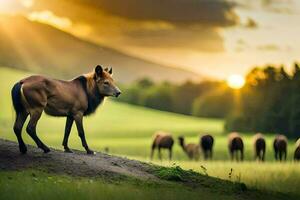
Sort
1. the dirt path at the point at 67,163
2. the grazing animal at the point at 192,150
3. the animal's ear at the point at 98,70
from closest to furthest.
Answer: the dirt path at the point at 67,163
the animal's ear at the point at 98,70
the grazing animal at the point at 192,150

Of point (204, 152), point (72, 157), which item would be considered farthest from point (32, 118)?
point (204, 152)

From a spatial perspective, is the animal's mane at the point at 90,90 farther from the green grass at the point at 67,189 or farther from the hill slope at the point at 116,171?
the green grass at the point at 67,189

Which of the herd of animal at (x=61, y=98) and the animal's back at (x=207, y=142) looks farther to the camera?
the animal's back at (x=207, y=142)

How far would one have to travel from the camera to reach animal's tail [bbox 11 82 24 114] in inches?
658

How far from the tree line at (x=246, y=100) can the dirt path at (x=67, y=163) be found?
1294 inches

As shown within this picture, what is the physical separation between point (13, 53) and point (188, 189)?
74.6 meters

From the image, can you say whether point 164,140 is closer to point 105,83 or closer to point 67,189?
point 105,83

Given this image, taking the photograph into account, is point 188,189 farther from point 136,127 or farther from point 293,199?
point 136,127

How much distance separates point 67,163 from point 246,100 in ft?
134

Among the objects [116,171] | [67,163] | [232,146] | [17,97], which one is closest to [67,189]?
[67,163]

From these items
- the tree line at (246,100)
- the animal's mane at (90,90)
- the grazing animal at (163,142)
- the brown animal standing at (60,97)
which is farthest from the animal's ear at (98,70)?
the tree line at (246,100)

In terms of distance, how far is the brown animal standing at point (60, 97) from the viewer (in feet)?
54.9

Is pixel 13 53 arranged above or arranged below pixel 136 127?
above

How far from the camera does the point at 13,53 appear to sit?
3516 inches
